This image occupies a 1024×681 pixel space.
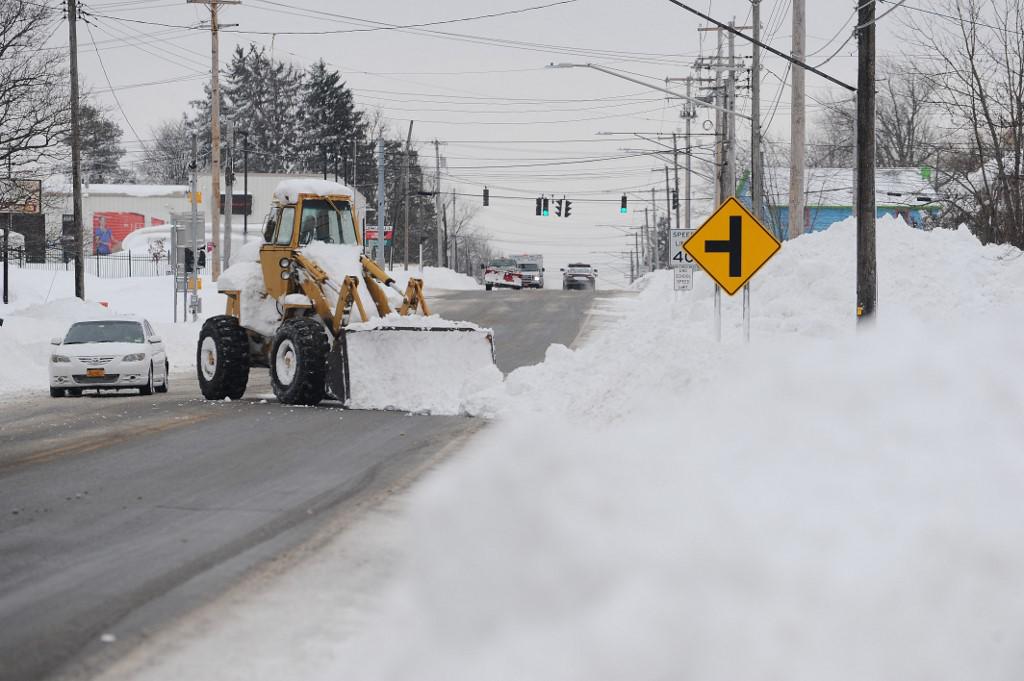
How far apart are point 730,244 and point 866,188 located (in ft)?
9.60

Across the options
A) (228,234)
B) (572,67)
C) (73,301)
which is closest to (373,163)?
(228,234)

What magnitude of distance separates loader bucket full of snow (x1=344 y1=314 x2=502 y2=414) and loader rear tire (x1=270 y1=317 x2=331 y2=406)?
69cm

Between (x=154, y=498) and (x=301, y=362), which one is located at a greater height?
(x=301, y=362)

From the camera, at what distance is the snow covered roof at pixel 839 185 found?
83625 millimetres

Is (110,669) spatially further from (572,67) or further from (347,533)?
(572,67)

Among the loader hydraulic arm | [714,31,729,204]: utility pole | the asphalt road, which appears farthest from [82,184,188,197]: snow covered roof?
the loader hydraulic arm

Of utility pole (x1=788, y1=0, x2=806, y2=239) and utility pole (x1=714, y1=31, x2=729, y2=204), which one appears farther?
utility pole (x1=714, y1=31, x2=729, y2=204)

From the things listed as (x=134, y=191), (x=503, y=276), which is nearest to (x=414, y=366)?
(x=503, y=276)

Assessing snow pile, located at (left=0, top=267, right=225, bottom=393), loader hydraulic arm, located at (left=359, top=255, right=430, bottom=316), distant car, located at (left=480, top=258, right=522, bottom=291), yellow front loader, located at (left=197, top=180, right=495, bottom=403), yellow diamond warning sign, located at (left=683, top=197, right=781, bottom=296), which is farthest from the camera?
distant car, located at (left=480, top=258, right=522, bottom=291)

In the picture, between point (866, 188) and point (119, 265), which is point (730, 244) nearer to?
point (866, 188)

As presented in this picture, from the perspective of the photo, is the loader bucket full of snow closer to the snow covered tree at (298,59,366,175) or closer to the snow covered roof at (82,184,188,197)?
the snow covered roof at (82,184,188,197)

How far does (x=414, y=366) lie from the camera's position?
66.4ft

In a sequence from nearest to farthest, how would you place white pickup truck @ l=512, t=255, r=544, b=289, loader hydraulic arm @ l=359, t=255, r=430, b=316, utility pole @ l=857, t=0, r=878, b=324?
1. utility pole @ l=857, t=0, r=878, b=324
2. loader hydraulic arm @ l=359, t=255, r=430, b=316
3. white pickup truck @ l=512, t=255, r=544, b=289

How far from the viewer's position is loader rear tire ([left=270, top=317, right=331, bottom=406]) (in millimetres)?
20203
